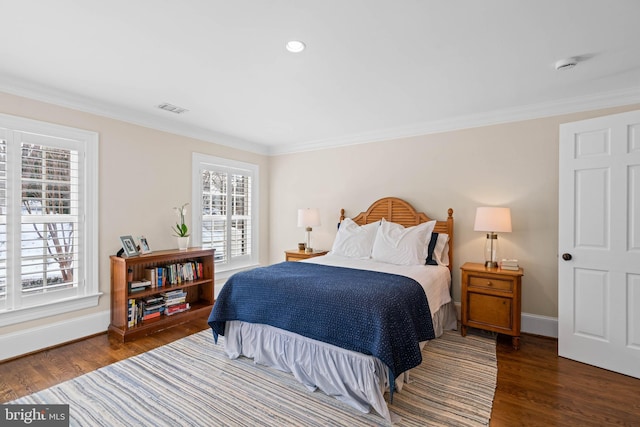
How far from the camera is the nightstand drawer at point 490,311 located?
3.03m

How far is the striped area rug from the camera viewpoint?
1963 millimetres

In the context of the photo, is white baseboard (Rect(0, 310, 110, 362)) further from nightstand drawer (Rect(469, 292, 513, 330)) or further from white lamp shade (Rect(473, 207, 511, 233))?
white lamp shade (Rect(473, 207, 511, 233))

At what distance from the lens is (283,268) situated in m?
3.09

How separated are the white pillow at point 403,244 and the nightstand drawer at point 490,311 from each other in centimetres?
68

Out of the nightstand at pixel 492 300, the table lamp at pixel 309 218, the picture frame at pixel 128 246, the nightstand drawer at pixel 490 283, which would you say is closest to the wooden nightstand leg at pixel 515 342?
the nightstand at pixel 492 300


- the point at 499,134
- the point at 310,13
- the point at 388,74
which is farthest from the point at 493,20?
the point at 499,134

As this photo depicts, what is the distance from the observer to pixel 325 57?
7.76ft

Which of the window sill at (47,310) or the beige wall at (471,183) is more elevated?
the beige wall at (471,183)

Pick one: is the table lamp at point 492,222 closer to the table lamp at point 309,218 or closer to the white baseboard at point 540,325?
the white baseboard at point 540,325

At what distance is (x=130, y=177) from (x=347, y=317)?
122 inches

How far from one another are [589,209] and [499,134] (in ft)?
4.12

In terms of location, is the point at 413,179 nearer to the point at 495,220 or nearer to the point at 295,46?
the point at 495,220

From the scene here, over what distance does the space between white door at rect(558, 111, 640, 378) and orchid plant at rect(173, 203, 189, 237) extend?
4.20 meters

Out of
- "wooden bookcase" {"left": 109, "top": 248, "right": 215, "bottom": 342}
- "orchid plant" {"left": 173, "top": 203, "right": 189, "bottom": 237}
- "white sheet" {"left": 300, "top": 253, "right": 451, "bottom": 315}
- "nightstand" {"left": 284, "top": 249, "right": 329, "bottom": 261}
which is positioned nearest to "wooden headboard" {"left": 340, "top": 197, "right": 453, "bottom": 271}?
"white sheet" {"left": 300, "top": 253, "right": 451, "bottom": 315}
